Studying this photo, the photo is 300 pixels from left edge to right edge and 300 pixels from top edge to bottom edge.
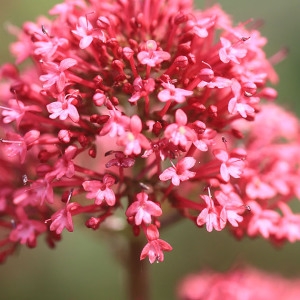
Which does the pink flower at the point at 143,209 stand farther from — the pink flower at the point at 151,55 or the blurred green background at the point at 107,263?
the blurred green background at the point at 107,263

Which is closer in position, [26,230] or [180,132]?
[180,132]

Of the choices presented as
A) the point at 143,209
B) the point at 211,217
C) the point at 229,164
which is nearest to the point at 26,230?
the point at 143,209

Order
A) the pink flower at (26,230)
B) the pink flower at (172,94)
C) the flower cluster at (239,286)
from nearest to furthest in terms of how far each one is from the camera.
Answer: the pink flower at (172,94), the pink flower at (26,230), the flower cluster at (239,286)

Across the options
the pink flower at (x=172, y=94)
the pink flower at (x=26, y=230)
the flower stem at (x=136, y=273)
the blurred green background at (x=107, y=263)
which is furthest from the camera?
the blurred green background at (x=107, y=263)

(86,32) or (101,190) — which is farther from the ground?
(86,32)

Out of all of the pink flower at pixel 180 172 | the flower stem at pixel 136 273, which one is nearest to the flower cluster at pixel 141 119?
the pink flower at pixel 180 172

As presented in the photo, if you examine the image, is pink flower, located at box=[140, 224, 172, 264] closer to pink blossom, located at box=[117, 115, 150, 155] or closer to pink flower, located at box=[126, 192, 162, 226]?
pink flower, located at box=[126, 192, 162, 226]

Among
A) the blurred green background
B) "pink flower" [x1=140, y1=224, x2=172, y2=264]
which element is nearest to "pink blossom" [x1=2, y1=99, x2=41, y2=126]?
"pink flower" [x1=140, y1=224, x2=172, y2=264]

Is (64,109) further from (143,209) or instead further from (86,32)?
(143,209)
